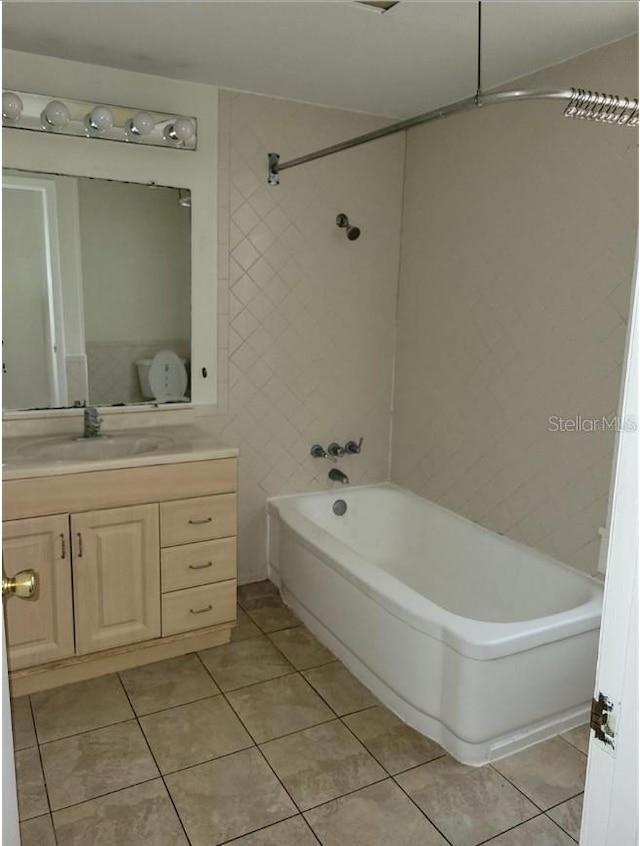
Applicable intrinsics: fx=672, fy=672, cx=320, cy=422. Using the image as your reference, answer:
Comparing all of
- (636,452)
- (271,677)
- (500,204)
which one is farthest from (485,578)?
(636,452)

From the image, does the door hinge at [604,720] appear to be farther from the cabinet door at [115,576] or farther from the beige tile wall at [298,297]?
the beige tile wall at [298,297]

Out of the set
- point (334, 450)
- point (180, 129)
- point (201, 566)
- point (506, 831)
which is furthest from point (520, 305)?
point (506, 831)

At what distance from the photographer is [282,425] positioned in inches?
130

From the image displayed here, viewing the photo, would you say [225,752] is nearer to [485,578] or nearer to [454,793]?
[454,793]

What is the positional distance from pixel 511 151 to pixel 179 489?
191 centimetres

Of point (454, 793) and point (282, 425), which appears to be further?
point (282, 425)

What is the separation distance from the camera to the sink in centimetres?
256

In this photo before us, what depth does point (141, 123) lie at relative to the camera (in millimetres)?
2625

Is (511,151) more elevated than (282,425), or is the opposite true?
(511,151)

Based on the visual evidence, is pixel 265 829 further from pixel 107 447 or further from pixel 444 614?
pixel 107 447

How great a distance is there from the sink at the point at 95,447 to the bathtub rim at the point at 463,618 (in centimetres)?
79

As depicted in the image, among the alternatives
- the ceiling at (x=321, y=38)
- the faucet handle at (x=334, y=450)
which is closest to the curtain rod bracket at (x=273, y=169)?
the ceiling at (x=321, y=38)

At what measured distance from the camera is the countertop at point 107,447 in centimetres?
229

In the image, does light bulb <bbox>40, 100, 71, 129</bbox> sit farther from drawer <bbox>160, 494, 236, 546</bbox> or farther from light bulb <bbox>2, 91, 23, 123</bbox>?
drawer <bbox>160, 494, 236, 546</bbox>
